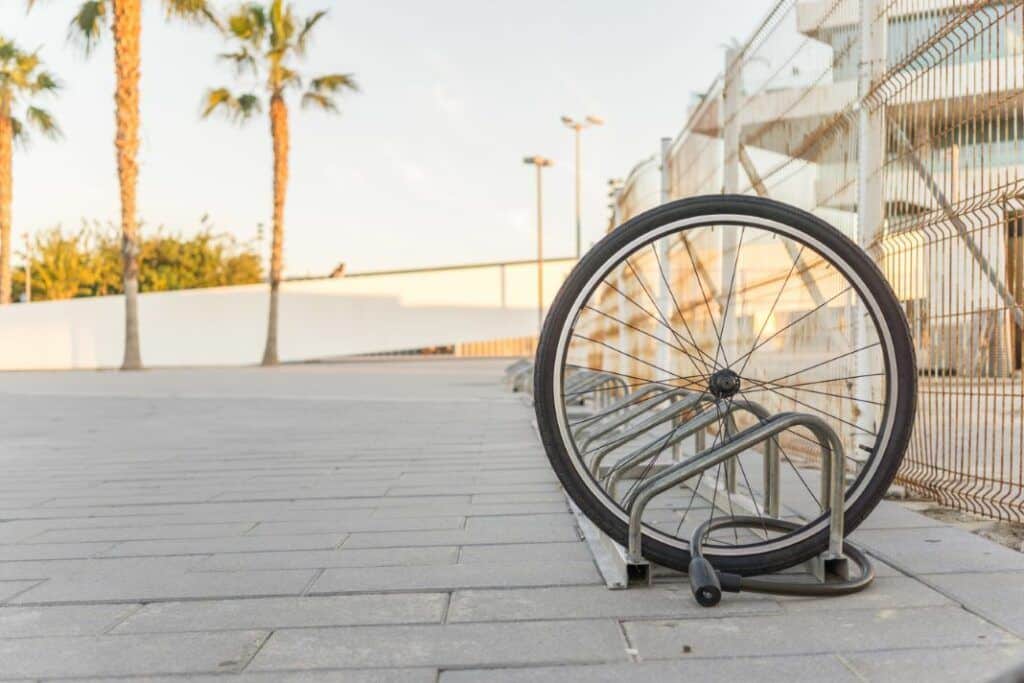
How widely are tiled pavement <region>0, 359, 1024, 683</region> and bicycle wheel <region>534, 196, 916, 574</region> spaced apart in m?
0.24

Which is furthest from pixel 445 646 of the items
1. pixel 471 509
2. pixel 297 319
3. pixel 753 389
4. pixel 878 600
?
pixel 297 319

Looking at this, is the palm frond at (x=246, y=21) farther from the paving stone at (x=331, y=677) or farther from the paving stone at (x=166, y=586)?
the paving stone at (x=331, y=677)

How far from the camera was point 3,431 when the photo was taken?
848 centimetres

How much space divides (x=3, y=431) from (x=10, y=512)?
4.85 meters

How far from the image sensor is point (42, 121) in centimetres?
3073

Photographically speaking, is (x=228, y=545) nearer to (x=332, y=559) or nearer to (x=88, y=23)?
(x=332, y=559)

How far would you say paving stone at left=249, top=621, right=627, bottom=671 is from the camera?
6.73 ft

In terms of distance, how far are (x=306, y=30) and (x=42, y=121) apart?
32.6 feet

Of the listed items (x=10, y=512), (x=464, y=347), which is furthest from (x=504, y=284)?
(x=10, y=512)

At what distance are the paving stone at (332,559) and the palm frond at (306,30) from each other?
88.7ft

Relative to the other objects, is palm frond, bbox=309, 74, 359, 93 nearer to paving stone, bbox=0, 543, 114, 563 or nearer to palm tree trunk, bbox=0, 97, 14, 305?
palm tree trunk, bbox=0, 97, 14, 305

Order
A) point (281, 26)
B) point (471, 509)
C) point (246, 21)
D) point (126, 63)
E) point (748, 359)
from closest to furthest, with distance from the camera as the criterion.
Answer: point (471, 509)
point (748, 359)
point (126, 63)
point (246, 21)
point (281, 26)

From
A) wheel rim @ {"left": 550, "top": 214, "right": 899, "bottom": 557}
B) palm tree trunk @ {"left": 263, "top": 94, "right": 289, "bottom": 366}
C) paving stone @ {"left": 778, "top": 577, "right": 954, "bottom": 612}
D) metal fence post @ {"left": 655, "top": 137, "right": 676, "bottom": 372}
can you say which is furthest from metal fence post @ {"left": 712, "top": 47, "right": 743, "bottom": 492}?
palm tree trunk @ {"left": 263, "top": 94, "right": 289, "bottom": 366}

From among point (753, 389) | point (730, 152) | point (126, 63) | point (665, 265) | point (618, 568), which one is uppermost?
point (126, 63)
